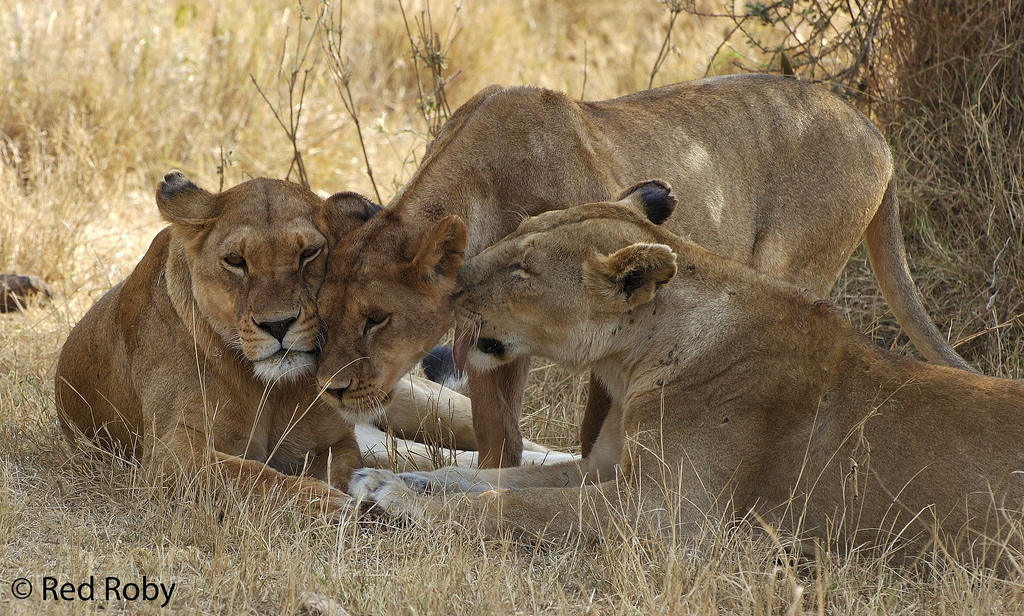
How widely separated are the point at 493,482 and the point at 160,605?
1.25 meters

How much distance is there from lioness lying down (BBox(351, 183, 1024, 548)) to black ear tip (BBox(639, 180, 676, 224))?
0.38 ft

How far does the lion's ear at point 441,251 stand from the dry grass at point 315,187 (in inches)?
29.4

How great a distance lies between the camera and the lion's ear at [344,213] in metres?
3.76

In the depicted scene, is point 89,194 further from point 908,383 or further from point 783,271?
point 908,383

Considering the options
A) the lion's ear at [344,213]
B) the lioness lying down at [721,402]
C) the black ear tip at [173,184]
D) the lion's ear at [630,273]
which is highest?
the black ear tip at [173,184]

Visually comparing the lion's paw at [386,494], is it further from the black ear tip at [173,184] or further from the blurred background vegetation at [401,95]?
the blurred background vegetation at [401,95]

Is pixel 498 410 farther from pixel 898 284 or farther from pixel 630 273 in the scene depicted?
pixel 898 284

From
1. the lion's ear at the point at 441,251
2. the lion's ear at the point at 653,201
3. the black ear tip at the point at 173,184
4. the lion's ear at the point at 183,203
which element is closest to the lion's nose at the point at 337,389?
the lion's ear at the point at 441,251

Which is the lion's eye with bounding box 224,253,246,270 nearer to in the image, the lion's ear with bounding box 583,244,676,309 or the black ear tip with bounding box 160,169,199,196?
the black ear tip with bounding box 160,169,199,196

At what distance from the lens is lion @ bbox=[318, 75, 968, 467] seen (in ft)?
11.8

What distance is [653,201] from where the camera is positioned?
3824mm

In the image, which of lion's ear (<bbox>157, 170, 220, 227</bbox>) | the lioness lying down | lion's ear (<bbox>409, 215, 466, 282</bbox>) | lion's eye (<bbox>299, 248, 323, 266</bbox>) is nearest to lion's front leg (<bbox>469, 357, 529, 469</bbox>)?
the lioness lying down

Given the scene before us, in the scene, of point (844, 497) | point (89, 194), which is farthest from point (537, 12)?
point (844, 497)

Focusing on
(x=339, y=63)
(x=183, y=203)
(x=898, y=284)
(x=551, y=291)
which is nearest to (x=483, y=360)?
(x=551, y=291)
